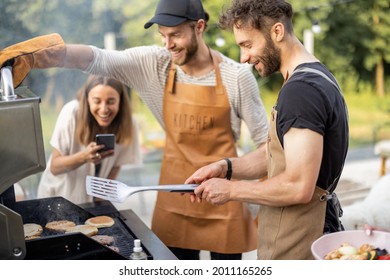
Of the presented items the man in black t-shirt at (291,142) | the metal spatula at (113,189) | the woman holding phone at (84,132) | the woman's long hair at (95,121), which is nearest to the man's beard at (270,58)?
the man in black t-shirt at (291,142)

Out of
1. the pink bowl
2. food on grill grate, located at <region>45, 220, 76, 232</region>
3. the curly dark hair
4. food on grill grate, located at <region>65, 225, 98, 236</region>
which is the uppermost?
the curly dark hair

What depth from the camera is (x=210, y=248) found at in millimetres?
2221

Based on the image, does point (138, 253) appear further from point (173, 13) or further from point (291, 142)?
point (173, 13)

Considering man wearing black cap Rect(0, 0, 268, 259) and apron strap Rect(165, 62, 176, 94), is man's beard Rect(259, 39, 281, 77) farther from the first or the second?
apron strap Rect(165, 62, 176, 94)

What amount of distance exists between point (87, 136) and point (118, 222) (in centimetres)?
82

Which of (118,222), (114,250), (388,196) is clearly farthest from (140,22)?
(114,250)

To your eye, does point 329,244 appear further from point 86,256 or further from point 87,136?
point 87,136

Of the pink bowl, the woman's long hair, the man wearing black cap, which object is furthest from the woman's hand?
the pink bowl

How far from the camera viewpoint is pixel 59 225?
1775 mm

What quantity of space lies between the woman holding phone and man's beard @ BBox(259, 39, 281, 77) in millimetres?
1160

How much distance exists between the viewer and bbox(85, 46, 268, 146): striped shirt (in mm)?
2148

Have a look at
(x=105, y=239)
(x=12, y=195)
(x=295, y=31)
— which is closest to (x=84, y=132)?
(x=12, y=195)

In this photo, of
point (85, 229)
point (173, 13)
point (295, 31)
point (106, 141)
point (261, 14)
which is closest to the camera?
point (261, 14)

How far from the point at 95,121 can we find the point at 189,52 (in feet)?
2.44
